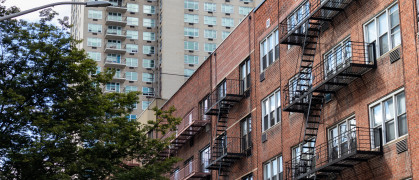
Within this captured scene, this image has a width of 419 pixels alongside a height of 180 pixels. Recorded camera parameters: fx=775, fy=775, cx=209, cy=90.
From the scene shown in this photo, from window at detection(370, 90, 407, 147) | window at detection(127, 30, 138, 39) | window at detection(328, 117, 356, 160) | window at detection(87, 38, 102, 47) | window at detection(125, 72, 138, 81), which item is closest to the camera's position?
window at detection(370, 90, 407, 147)

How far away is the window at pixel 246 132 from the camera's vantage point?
43.9 metres

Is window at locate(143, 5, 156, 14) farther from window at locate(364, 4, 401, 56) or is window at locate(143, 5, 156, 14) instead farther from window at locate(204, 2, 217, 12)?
window at locate(364, 4, 401, 56)

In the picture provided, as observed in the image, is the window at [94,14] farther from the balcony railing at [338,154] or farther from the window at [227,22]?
the balcony railing at [338,154]

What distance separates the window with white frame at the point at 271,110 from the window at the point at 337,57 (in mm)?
5618

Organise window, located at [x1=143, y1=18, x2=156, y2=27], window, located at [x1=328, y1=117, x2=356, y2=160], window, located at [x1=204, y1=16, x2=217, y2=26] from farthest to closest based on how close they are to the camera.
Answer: window, located at [x1=143, y1=18, x2=156, y2=27] < window, located at [x1=204, y1=16, x2=217, y2=26] < window, located at [x1=328, y1=117, x2=356, y2=160]

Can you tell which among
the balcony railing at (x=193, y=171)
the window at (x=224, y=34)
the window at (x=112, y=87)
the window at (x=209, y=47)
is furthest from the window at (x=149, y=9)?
the balcony railing at (x=193, y=171)

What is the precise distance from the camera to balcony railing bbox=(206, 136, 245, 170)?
4453 centimetres

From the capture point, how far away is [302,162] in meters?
35.5

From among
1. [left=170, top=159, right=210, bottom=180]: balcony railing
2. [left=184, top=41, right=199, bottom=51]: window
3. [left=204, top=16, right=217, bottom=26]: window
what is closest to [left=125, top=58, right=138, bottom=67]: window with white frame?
[left=184, top=41, right=199, bottom=51]: window

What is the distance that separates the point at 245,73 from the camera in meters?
45.6

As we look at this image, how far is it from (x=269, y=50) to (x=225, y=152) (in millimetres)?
7516

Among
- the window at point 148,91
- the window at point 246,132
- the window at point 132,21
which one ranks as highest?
the window at point 132,21

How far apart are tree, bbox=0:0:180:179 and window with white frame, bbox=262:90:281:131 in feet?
17.9

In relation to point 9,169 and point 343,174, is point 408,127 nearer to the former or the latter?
point 343,174
